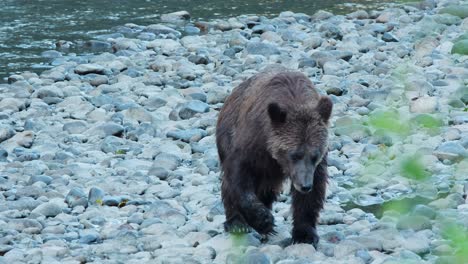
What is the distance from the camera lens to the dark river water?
13359 millimetres

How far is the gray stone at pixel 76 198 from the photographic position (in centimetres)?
710

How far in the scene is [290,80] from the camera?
19.3 feet

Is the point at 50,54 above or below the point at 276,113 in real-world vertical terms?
below

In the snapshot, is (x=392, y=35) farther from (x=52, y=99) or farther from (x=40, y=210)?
(x=40, y=210)

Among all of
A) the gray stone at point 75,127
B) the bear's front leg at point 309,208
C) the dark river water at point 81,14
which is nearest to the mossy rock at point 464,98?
the gray stone at point 75,127

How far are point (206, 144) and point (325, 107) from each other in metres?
3.42

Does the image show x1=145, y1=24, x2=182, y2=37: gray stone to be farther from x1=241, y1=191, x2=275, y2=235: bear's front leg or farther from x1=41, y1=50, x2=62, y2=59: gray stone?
x1=241, y1=191, x2=275, y2=235: bear's front leg

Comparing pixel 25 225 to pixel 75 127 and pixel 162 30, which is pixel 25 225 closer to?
pixel 75 127

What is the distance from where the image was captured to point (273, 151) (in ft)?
18.5

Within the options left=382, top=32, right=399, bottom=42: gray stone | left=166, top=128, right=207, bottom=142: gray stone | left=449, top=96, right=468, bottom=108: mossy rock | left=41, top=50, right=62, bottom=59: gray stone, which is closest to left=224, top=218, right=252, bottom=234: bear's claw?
left=166, top=128, right=207, bottom=142: gray stone

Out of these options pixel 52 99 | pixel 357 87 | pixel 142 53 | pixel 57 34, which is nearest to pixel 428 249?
pixel 357 87

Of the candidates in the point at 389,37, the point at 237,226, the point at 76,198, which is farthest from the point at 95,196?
the point at 389,37

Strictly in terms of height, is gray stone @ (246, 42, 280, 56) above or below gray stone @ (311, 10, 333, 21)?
above

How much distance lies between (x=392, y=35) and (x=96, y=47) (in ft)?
13.4
